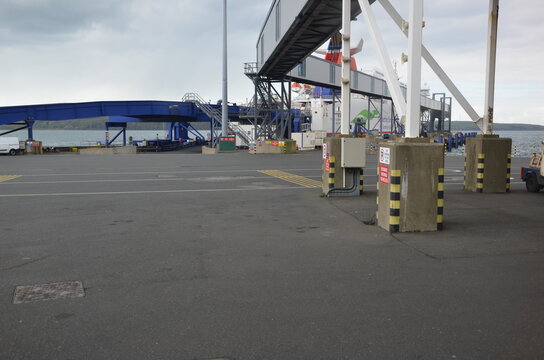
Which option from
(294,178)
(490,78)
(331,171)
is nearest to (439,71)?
(490,78)

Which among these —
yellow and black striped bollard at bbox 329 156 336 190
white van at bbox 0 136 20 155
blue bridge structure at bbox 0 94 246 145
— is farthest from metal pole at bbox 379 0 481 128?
blue bridge structure at bbox 0 94 246 145

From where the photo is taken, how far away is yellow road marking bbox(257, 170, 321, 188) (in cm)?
1682

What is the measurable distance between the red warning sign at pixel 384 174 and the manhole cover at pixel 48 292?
18.9ft

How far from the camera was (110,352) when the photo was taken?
4020 mm

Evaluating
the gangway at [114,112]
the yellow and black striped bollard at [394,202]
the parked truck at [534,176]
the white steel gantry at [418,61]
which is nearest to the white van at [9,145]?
the gangway at [114,112]

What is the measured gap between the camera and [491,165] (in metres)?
14.6

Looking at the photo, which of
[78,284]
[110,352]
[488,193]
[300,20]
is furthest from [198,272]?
[300,20]

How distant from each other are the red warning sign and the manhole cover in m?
5.76

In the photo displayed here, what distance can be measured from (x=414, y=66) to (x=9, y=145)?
128 feet

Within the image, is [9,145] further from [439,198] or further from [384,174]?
[439,198]

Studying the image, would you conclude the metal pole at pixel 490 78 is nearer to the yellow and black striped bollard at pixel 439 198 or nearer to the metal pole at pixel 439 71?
the metal pole at pixel 439 71

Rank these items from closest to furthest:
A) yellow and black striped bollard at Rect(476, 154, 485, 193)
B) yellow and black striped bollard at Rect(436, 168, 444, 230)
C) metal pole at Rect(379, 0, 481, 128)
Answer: yellow and black striped bollard at Rect(436, 168, 444, 230) < metal pole at Rect(379, 0, 481, 128) < yellow and black striped bollard at Rect(476, 154, 485, 193)

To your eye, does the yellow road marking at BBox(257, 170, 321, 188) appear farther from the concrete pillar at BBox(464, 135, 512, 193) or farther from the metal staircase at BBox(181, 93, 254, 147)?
the metal staircase at BBox(181, 93, 254, 147)

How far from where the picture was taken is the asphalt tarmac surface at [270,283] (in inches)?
164
